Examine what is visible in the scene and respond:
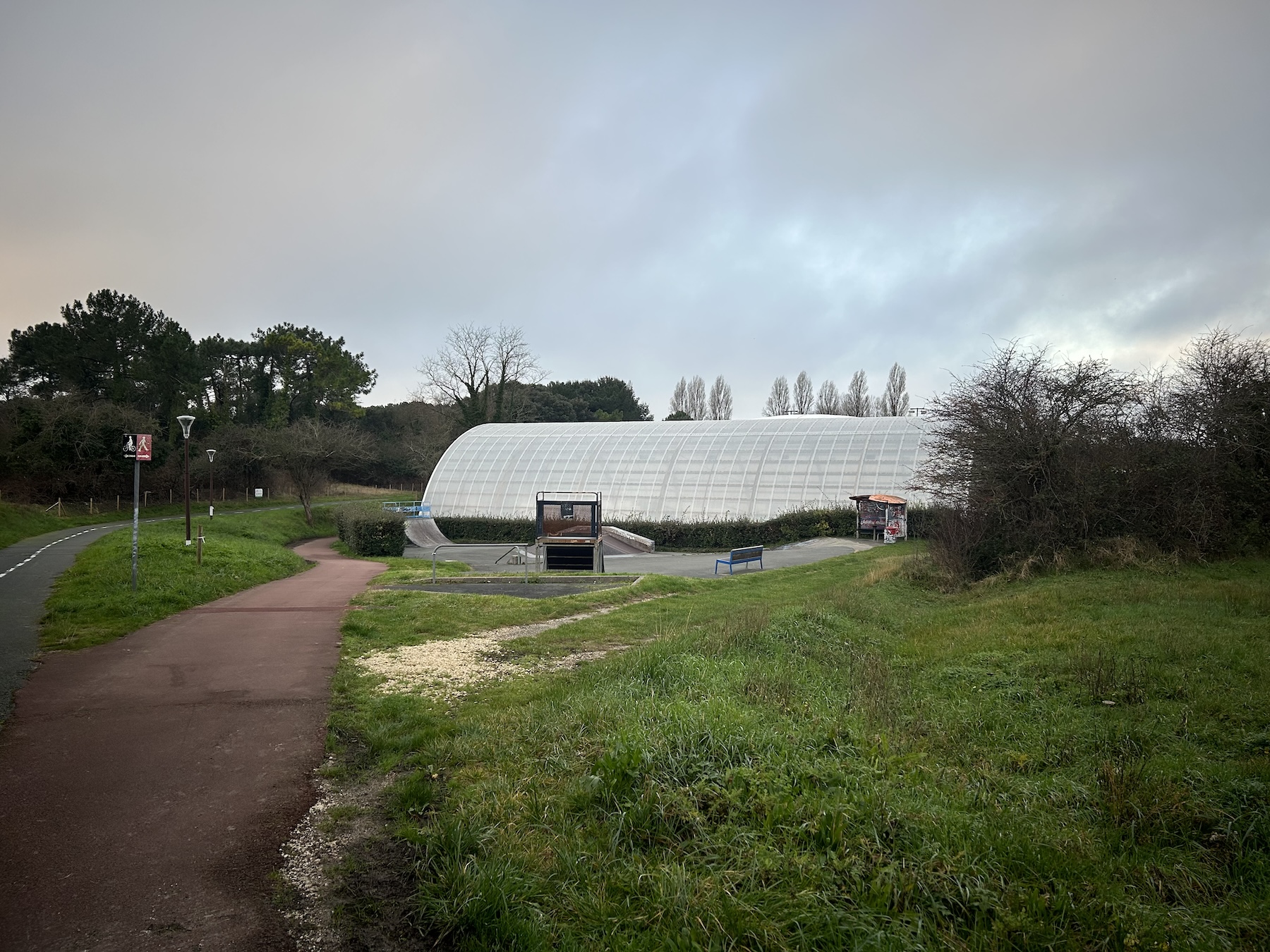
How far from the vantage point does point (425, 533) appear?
1496 inches

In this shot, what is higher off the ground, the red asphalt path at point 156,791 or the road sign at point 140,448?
the road sign at point 140,448

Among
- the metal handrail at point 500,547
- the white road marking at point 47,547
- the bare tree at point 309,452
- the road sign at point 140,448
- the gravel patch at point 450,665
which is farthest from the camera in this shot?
the bare tree at point 309,452

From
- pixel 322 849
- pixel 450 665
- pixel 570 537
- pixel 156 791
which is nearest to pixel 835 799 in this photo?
pixel 322 849

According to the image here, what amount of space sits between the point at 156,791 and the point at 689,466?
32598 mm

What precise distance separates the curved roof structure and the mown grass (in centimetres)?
1703

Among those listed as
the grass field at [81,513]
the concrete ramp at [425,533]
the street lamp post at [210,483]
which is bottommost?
the concrete ramp at [425,533]

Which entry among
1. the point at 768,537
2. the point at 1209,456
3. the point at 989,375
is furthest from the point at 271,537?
the point at 1209,456

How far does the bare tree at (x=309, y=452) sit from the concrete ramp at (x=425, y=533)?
849 centimetres

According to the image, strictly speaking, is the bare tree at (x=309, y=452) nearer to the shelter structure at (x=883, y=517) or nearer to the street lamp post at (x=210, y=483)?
the street lamp post at (x=210, y=483)

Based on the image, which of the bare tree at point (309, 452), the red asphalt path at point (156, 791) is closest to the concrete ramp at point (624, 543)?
the bare tree at point (309, 452)

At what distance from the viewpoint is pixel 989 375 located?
17188 millimetres

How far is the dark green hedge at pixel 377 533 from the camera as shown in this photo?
98.0 ft

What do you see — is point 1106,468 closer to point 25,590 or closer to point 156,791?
point 156,791

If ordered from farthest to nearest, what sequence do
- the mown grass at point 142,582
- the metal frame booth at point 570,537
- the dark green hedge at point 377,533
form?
the dark green hedge at point 377,533 < the metal frame booth at point 570,537 < the mown grass at point 142,582
